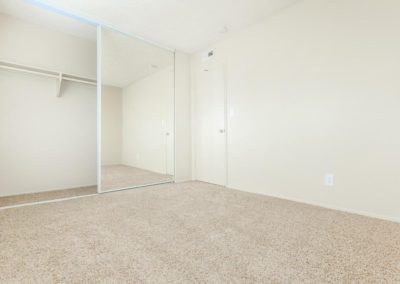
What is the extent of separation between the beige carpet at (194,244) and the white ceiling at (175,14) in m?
2.28

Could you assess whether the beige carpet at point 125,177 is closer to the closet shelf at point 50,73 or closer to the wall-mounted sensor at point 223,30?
the closet shelf at point 50,73

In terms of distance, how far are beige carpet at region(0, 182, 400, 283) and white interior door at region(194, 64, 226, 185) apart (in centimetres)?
122

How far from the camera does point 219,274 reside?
112 cm

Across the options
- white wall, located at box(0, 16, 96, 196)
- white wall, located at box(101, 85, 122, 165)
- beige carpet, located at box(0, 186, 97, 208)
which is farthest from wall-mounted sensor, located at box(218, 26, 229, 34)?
beige carpet, located at box(0, 186, 97, 208)

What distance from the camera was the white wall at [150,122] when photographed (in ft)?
10.6

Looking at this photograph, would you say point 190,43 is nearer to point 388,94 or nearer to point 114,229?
point 388,94

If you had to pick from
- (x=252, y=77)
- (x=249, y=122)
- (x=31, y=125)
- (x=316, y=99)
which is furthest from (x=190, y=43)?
(x=31, y=125)

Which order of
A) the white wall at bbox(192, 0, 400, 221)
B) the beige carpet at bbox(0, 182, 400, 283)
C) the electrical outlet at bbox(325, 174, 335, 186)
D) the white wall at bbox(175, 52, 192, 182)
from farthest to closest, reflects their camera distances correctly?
the white wall at bbox(175, 52, 192, 182), the electrical outlet at bbox(325, 174, 335, 186), the white wall at bbox(192, 0, 400, 221), the beige carpet at bbox(0, 182, 400, 283)

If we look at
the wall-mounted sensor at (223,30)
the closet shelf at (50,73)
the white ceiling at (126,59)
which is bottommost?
the closet shelf at (50,73)

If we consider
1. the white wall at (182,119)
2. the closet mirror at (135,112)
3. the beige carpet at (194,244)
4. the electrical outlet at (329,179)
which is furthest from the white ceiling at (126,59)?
the electrical outlet at (329,179)

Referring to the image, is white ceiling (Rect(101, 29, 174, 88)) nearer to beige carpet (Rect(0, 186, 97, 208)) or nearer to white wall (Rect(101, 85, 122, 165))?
white wall (Rect(101, 85, 122, 165))

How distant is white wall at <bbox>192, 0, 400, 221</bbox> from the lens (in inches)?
76.4

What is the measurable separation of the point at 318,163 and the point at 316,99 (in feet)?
2.28

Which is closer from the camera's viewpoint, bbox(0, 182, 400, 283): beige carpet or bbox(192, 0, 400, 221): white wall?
bbox(0, 182, 400, 283): beige carpet
